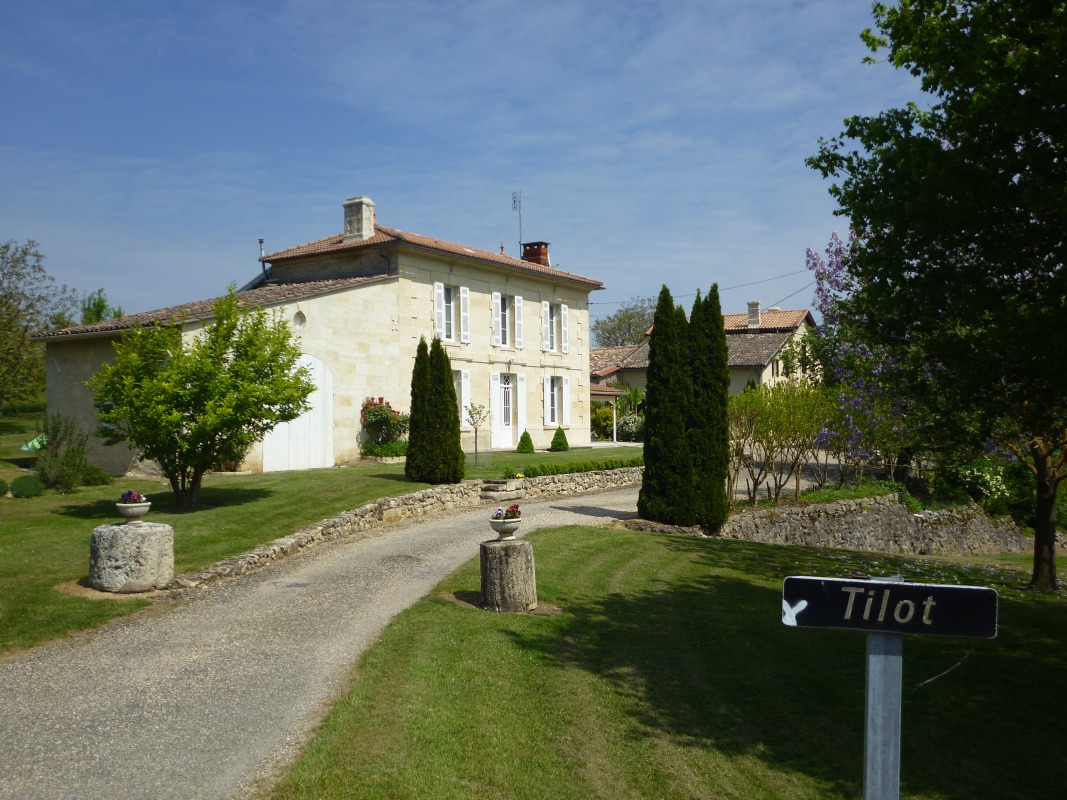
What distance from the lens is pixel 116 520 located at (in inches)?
512

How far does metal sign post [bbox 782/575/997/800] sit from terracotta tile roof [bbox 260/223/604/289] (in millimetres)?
21313

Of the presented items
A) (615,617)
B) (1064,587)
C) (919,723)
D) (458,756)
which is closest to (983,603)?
(458,756)

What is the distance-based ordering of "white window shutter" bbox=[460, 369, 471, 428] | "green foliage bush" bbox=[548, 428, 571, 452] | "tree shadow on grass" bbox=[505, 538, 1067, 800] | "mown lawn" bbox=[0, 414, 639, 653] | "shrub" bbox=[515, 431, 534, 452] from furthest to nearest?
"green foliage bush" bbox=[548, 428, 571, 452] < "shrub" bbox=[515, 431, 534, 452] < "white window shutter" bbox=[460, 369, 471, 428] < "mown lawn" bbox=[0, 414, 639, 653] < "tree shadow on grass" bbox=[505, 538, 1067, 800]

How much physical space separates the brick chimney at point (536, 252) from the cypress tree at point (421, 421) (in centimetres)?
1645

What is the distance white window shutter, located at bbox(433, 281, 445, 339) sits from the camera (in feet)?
81.1

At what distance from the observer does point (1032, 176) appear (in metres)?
6.17

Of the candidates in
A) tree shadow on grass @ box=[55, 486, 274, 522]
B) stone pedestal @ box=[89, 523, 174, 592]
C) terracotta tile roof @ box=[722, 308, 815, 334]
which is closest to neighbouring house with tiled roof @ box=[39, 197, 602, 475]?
tree shadow on grass @ box=[55, 486, 274, 522]

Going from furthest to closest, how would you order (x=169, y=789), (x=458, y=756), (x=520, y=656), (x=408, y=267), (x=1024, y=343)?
(x=408, y=267) < (x=520, y=656) < (x=1024, y=343) < (x=458, y=756) < (x=169, y=789)

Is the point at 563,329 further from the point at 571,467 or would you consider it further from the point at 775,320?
the point at 775,320

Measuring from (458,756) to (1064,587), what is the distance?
11.9 m

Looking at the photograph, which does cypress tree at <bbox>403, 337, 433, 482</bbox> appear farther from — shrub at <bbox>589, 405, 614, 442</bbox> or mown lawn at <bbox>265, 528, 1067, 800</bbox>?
shrub at <bbox>589, 405, 614, 442</bbox>

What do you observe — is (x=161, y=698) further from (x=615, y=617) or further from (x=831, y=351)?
(x=831, y=351)

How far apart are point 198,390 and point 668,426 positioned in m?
8.27

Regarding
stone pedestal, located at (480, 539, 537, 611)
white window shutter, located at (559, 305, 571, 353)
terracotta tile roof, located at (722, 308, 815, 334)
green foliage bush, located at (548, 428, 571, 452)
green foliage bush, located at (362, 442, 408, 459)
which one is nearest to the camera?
stone pedestal, located at (480, 539, 537, 611)
